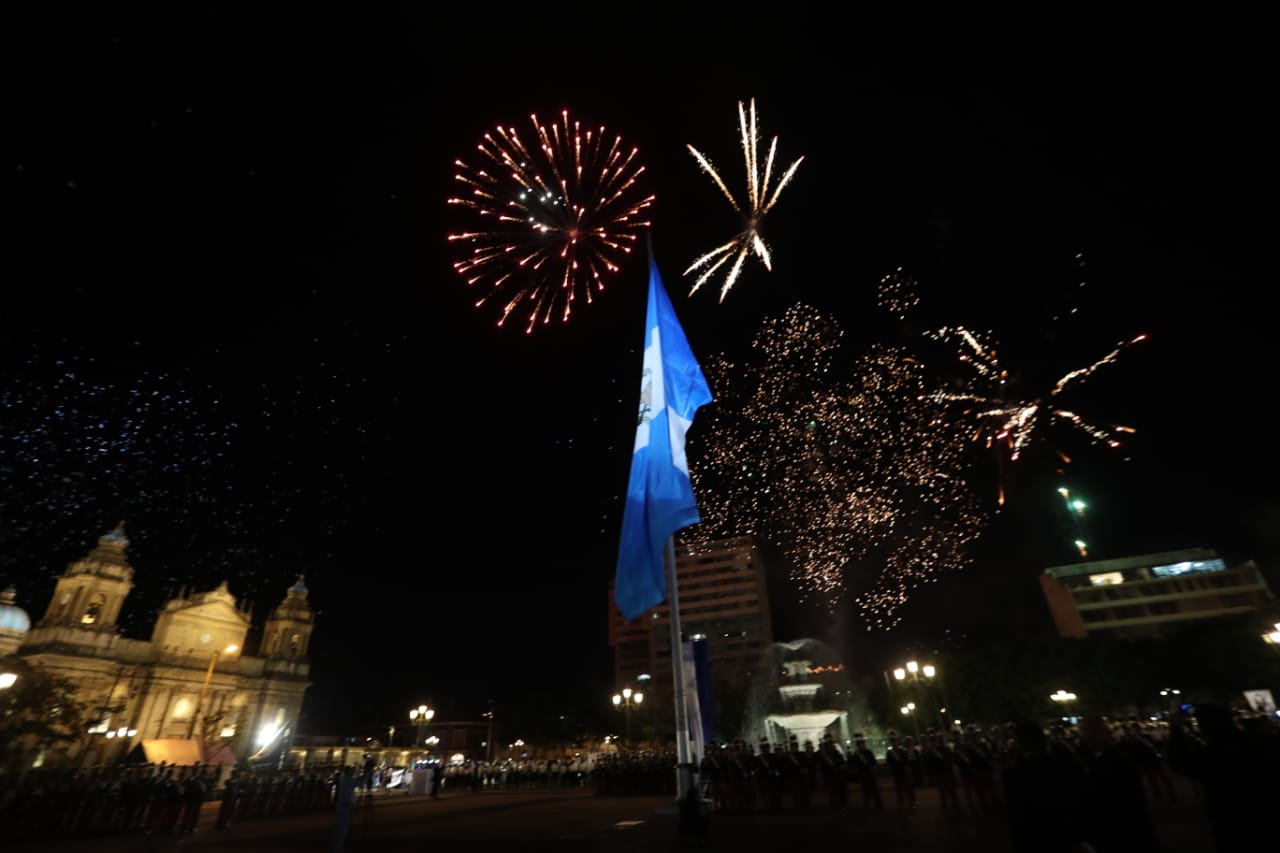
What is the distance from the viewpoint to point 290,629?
2756 inches

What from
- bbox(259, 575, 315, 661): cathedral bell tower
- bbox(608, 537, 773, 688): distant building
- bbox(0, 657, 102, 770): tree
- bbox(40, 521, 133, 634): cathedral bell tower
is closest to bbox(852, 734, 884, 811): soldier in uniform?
bbox(0, 657, 102, 770): tree

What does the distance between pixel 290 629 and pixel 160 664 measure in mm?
15161

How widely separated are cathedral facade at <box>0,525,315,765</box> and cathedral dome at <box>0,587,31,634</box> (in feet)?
0.55

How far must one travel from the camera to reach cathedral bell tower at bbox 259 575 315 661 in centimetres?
6869

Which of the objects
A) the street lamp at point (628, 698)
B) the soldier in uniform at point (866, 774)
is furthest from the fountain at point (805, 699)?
the soldier in uniform at point (866, 774)

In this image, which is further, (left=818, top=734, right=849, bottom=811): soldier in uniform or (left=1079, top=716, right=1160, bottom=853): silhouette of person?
(left=818, top=734, right=849, bottom=811): soldier in uniform

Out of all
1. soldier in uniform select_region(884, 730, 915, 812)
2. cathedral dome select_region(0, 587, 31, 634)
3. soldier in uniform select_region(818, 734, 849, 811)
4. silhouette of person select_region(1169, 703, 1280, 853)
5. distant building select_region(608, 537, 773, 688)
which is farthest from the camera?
distant building select_region(608, 537, 773, 688)

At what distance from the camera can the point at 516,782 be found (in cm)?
3550

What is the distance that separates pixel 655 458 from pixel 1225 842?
1000cm

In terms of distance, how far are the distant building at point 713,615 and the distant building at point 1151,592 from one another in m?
53.6

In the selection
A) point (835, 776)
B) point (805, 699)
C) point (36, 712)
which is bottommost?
point (835, 776)

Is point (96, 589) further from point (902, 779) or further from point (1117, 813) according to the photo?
point (1117, 813)

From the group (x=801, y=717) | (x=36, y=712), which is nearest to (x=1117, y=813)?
(x=801, y=717)

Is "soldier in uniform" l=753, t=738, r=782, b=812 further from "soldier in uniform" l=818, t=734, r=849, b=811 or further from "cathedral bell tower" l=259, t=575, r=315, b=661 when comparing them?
"cathedral bell tower" l=259, t=575, r=315, b=661
